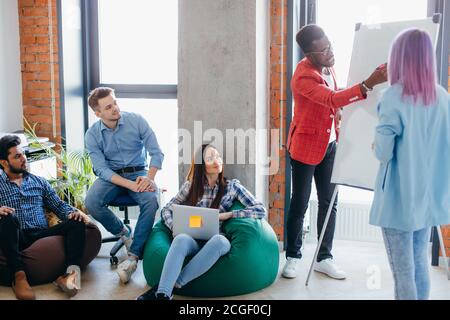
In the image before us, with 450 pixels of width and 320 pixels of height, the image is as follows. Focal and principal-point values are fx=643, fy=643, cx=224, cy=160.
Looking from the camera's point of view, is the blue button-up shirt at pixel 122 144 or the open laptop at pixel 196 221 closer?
the open laptop at pixel 196 221

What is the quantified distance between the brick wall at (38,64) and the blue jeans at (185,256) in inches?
86.2

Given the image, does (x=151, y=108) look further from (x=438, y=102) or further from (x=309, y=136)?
(x=438, y=102)

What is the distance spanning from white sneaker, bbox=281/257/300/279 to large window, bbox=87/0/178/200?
1541 mm

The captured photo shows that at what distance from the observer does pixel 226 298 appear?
384 centimetres

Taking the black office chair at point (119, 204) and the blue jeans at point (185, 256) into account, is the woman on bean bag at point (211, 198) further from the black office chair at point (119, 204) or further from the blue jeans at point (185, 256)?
the black office chair at point (119, 204)

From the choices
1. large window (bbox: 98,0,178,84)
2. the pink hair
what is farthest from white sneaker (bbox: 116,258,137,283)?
the pink hair

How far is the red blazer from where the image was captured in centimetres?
388

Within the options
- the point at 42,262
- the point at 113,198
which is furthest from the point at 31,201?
the point at 113,198

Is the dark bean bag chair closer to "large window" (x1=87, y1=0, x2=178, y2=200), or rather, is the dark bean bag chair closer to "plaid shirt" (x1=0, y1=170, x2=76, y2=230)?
"plaid shirt" (x1=0, y1=170, x2=76, y2=230)

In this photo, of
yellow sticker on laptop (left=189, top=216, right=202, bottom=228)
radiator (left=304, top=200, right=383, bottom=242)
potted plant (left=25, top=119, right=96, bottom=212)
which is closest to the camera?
yellow sticker on laptop (left=189, top=216, right=202, bottom=228)

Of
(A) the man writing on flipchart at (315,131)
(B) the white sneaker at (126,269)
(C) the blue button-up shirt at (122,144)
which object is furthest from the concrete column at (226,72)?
(B) the white sneaker at (126,269)

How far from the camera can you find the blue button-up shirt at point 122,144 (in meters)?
4.52
